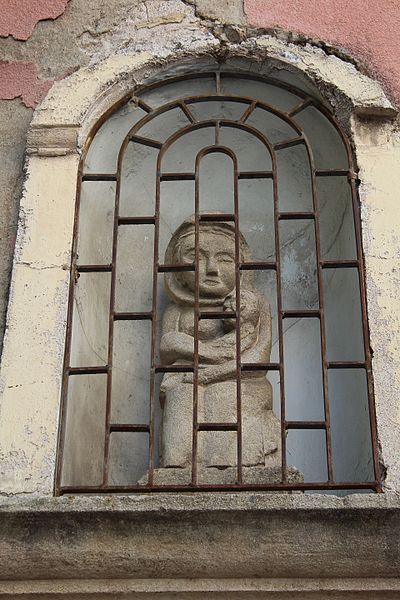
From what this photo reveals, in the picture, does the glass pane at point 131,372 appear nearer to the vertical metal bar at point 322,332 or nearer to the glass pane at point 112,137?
the glass pane at point 112,137

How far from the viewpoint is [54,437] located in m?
3.97

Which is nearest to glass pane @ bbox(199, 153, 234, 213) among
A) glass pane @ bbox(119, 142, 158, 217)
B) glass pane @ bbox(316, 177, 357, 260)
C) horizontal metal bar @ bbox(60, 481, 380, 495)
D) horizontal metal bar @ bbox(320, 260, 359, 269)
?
glass pane @ bbox(119, 142, 158, 217)

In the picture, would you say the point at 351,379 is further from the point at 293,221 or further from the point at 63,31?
the point at 63,31

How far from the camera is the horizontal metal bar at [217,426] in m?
4.05

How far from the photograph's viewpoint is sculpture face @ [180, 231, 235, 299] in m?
4.73

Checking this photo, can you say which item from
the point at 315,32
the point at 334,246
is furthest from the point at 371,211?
the point at 315,32

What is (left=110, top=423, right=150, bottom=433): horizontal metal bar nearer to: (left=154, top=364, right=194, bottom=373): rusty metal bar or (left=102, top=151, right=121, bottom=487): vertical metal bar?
(left=102, top=151, right=121, bottom=487): vertical metal bar

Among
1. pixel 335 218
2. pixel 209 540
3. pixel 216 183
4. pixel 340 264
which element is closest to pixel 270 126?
pixel 216 183

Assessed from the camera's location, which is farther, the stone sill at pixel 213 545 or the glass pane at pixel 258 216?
the glass pane at pixel 258 216

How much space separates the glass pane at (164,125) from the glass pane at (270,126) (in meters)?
0.28

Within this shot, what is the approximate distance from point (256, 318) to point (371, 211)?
2.01 feet

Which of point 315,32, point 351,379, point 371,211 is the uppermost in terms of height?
point 315,32

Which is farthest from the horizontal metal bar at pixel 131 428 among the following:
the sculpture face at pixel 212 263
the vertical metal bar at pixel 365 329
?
the sculpture face at pixel 212 263

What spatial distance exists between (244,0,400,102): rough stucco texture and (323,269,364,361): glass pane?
81cm
